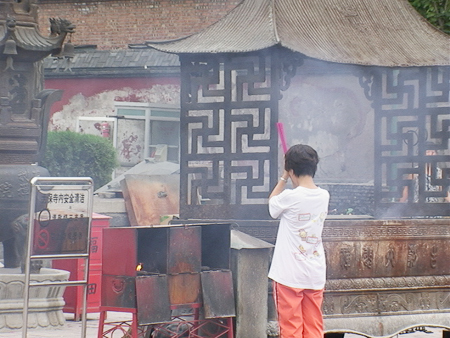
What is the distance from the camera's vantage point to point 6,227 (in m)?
9.06

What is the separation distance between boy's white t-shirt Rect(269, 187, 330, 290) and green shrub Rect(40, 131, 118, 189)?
41.4 feet

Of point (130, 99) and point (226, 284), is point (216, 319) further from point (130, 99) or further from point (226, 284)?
point (130, 99)

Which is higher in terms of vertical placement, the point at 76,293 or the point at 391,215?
the point at 391,215

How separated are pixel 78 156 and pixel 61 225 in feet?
37.3

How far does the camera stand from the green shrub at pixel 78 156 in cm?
1812

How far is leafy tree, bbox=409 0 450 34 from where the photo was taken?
38.3 ft

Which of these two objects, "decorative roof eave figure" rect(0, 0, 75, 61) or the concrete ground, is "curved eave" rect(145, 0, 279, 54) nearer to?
"decorative roof eave figure" rect(0, 0, 75, 61)

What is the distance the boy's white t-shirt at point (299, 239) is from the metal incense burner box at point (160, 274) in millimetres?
727

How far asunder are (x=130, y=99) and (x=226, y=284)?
1573cm

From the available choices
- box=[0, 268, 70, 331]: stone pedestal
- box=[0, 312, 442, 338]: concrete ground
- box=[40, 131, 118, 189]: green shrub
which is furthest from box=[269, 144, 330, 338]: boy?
box=[40, 131, 118, 189]: green shrub

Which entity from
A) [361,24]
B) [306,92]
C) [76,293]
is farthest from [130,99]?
[361,24]

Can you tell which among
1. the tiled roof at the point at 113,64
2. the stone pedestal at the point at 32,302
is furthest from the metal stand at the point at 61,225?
the tiled roof at the point at 113,64

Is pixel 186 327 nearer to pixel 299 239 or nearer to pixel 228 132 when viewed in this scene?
pixel 299 239

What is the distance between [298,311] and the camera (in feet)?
19.0
